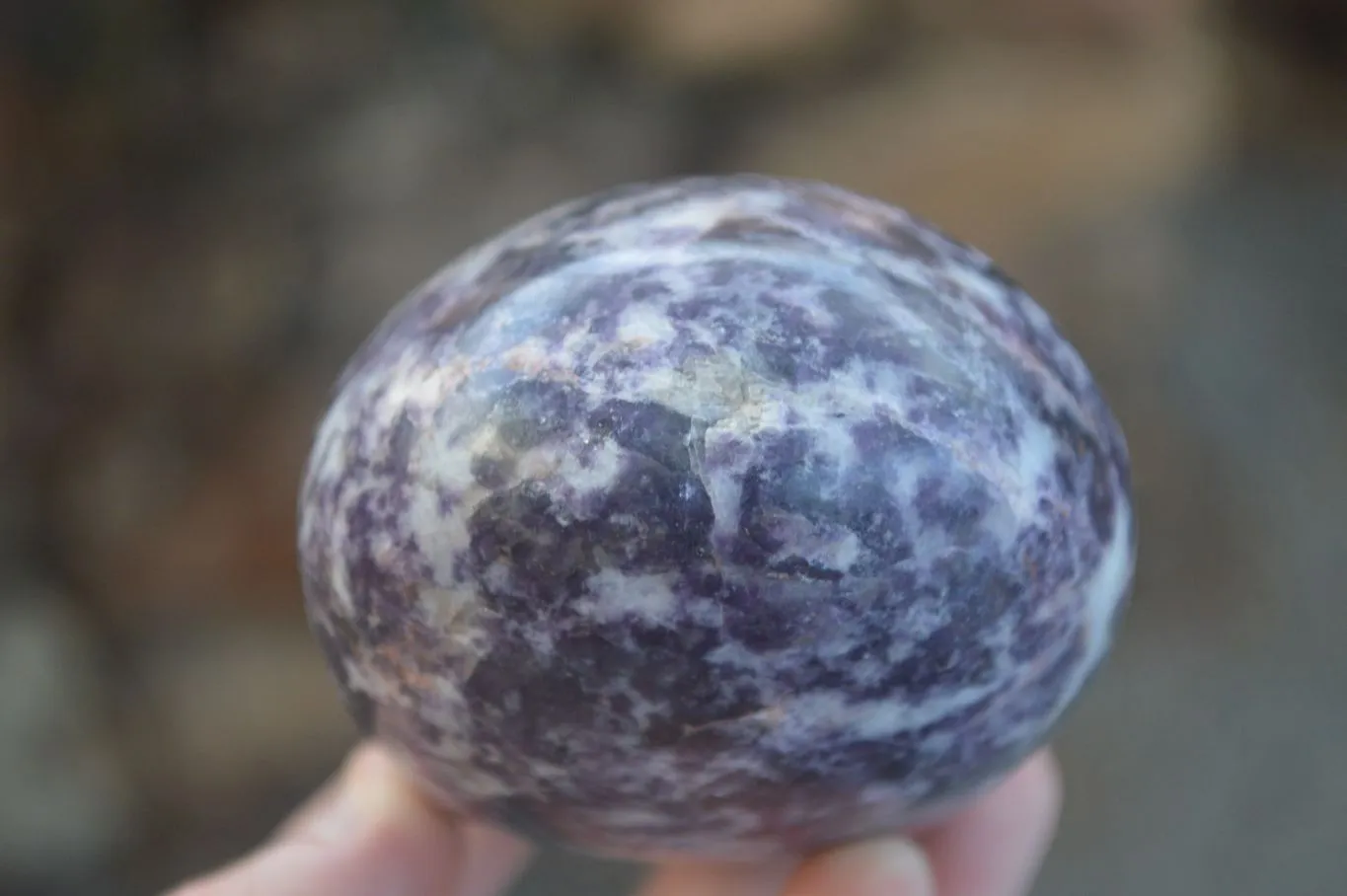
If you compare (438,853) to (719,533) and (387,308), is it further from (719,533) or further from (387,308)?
(387,308)

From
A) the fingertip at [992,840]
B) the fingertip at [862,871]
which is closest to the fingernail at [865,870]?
the fingertip at [862,871]

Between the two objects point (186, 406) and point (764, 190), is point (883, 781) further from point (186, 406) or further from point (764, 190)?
point (186, 406)

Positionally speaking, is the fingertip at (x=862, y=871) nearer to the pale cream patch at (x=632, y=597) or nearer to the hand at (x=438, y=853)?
the hand at (x=438, y=853)

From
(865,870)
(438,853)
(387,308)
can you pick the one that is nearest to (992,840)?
(865,870)

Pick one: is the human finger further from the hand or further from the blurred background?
the blurred background

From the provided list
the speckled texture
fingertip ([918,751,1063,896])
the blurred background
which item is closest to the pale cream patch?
the speckled texture

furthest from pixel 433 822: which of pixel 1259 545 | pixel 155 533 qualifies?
pixel 1259 545

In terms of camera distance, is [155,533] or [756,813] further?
[155,533]
